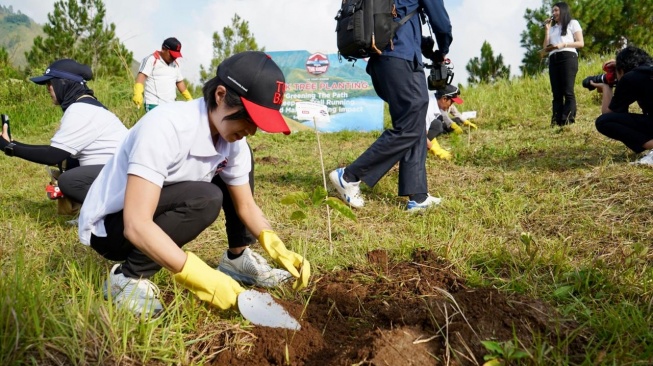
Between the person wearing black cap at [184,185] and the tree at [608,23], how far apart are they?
45.4 feet

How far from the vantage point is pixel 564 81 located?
21.3 feet

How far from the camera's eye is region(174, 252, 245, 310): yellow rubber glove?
1.74 meters

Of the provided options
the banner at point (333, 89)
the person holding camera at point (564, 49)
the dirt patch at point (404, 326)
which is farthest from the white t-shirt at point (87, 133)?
the banner at point (333, 89)

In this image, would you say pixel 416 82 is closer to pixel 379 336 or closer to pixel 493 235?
pixel 493 235

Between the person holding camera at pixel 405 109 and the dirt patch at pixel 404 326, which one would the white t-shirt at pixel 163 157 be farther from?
the person holding camera at pixel 405 109

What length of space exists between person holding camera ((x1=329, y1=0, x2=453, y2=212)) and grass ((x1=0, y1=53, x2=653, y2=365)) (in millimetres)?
196

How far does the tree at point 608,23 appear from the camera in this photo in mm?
14547

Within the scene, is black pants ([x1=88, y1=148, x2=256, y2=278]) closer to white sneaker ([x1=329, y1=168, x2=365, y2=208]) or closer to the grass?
Answer: the grass

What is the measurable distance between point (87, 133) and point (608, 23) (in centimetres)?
1531

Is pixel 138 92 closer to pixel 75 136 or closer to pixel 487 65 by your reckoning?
pixel 75 136

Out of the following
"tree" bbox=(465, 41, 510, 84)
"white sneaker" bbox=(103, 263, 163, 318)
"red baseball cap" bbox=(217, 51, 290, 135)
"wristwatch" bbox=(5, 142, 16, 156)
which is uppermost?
"red baseball cap" bbox=(217, 51, 290, 135)

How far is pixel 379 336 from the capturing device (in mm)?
1642

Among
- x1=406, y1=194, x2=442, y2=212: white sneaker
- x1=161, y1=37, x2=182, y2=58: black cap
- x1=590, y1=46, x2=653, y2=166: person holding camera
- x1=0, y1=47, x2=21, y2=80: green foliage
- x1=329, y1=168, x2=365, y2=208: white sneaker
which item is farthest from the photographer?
x1=0, y1=47, x2=21, y2=80: green foliage

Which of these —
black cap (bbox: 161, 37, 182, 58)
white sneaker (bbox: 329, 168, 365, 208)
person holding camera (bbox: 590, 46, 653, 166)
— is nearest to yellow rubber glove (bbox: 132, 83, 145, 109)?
black cap (bbox: 161, 37, 182, 58)
